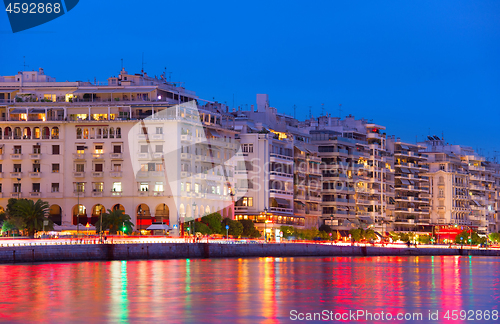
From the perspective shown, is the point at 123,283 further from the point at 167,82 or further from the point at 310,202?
Answer: the point at 310,202

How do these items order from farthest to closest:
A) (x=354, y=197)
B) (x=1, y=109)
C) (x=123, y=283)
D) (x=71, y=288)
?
1. (x=354, y=197)
2. (x=1, y=109)
3. (x=123, y=283)
4. (x=71, y=288)

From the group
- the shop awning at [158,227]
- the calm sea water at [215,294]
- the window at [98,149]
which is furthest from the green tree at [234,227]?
the calm sea water at [215,294]

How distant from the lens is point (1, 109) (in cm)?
10688

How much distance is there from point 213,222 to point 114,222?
51.3 feet

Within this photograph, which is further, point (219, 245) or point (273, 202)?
point (273, 202)

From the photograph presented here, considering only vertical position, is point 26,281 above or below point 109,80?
below

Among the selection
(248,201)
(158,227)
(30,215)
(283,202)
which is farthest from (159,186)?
(283,202)

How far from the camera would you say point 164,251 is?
79.0 meters

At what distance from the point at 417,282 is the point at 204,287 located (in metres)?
14.7

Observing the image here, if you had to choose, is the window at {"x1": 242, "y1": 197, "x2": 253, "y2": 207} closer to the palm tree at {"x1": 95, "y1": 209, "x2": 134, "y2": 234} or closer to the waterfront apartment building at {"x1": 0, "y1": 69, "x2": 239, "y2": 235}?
the waterfront apartment building at {"x1": 0, "y1": 69, "x2": 239, "y2": 235}

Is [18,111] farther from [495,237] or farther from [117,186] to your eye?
[495,237]

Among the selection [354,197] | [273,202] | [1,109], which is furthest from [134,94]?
[354,197]

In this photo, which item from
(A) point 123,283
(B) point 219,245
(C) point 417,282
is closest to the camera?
(A) point 123,283
